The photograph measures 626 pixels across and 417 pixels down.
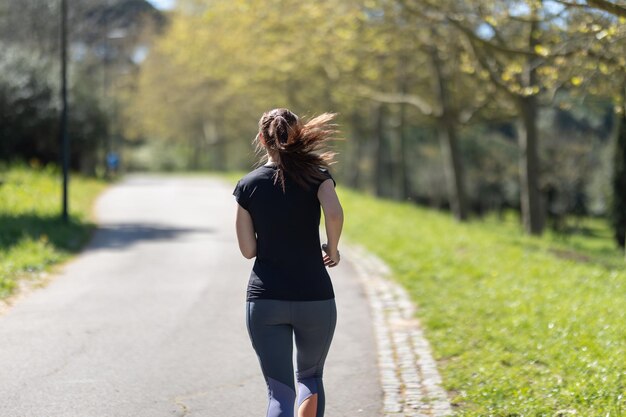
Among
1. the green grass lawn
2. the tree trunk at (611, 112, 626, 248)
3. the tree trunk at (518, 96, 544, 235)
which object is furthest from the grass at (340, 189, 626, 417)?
the tree trunk at (611, 112, 626, 248)

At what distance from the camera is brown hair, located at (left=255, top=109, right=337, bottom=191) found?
4246mm

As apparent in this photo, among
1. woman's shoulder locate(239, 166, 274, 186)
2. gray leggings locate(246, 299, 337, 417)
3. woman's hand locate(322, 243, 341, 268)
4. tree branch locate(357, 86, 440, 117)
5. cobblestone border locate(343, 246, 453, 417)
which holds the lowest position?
cobblestone border locate(343, 246, 453, 417)

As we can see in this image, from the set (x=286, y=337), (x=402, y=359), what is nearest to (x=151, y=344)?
(x=402, y=359)

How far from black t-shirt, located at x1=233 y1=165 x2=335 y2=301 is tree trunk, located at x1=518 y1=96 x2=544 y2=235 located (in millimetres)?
15498

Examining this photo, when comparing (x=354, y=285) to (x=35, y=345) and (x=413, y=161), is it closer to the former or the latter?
(x=35, y=345)

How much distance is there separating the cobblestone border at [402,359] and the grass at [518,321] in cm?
13

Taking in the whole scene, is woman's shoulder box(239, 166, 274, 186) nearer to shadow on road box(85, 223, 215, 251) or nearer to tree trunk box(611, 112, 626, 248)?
shadow on road box(85, 223, 215, 251)

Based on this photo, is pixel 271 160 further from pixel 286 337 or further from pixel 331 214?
pixel 286 337

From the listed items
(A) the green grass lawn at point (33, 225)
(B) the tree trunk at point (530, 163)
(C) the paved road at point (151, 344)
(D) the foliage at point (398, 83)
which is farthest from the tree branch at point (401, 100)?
(C) the paved road at point (151, 344)

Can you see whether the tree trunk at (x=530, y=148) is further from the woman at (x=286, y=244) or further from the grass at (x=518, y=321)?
the woman at (x=286, y=244)

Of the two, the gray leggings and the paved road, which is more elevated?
the gray leggings

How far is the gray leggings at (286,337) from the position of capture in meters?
4.25

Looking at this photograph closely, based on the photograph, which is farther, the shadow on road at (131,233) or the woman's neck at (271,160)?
the shadow on road at (131,233)

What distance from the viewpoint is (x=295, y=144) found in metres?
4.27
